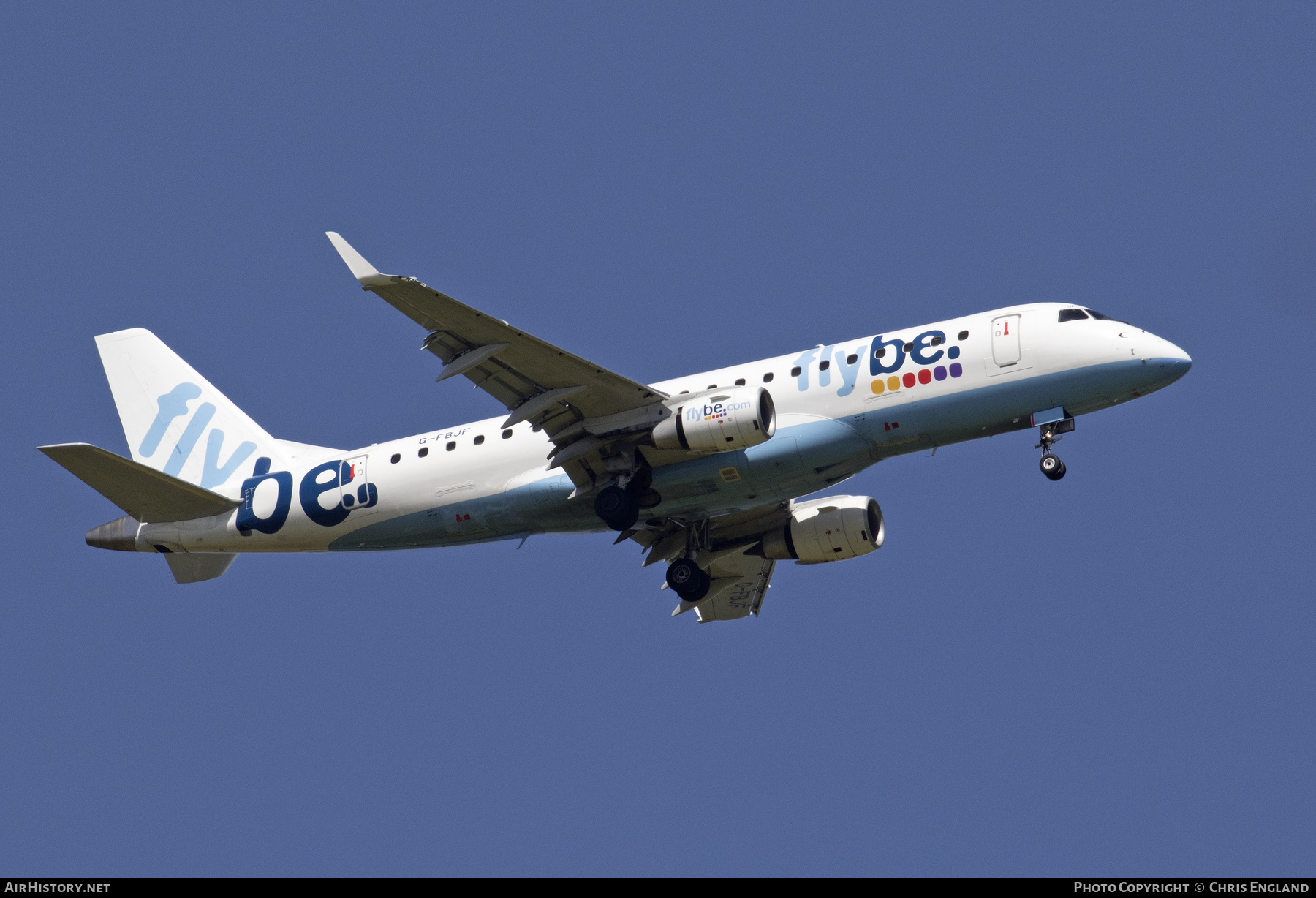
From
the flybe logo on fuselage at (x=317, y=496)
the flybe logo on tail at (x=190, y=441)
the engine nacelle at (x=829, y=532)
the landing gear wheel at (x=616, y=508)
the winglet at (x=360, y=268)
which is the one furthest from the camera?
the flybe logo on tail at (x=190, y=441)

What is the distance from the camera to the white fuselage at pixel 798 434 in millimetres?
32000

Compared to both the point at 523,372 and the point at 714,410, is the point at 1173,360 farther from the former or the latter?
the point at 523,372

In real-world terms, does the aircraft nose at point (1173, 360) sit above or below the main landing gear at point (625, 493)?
above

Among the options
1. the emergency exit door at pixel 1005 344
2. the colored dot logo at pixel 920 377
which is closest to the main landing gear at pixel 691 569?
the colored dot logo at pixel 920 377

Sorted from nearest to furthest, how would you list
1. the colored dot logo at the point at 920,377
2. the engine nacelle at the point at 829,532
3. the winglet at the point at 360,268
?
1. the winglet at the point at 360,268
2. the colored dot logo at the point at 920,377
3. the engine nacelle at the point at 829,532

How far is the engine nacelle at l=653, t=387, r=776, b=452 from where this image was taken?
31.5 m

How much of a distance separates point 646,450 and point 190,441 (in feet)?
46.4

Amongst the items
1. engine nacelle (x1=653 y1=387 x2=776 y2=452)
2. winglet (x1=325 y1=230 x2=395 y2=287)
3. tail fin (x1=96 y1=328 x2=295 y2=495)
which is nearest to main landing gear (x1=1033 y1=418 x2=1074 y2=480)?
engine nacelle (x1=653 y1=387 x2=776 y2=452)

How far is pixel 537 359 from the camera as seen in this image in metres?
31.7

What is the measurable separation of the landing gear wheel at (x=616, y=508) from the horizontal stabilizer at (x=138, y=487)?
34.3ft

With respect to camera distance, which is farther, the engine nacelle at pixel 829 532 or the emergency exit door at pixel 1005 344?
the engine nacelle at pixel 829 532

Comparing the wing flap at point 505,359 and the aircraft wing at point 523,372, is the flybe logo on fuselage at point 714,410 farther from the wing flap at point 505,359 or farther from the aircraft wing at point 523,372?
the wing flap at point 505,359

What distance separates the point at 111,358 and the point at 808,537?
67.9ft

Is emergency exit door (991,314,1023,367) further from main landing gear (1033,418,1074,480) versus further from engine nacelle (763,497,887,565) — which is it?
engine nacelle (763,497,887,565)
